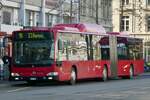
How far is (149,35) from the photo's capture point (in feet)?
313

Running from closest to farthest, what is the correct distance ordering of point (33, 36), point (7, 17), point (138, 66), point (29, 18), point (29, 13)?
point (33, 36)
point (138, 66)
point (7, 17)
point (29, 13)
point (29, 18)

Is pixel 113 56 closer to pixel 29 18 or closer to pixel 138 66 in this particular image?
pixel 138 66

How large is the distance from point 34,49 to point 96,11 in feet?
75.9

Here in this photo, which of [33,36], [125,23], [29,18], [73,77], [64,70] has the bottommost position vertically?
[73,77]

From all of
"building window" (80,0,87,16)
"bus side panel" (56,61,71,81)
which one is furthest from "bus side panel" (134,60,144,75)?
"building window" (80,0,87,16)

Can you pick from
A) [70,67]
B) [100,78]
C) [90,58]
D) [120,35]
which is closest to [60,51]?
[70,67]

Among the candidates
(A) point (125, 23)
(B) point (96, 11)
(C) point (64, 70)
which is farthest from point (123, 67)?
(A) point (125, 23)

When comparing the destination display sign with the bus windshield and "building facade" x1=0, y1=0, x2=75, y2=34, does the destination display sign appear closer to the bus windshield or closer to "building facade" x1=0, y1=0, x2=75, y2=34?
the bus windshield

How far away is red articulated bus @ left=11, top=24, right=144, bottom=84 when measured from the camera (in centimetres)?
2969

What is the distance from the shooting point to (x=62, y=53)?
1193 inches

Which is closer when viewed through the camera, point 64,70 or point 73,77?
point 64,70

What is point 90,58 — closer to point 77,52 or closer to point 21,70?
point 77,52

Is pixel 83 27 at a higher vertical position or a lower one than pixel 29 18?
lower

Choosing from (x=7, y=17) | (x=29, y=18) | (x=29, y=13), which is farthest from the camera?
(x=29, y=18)
